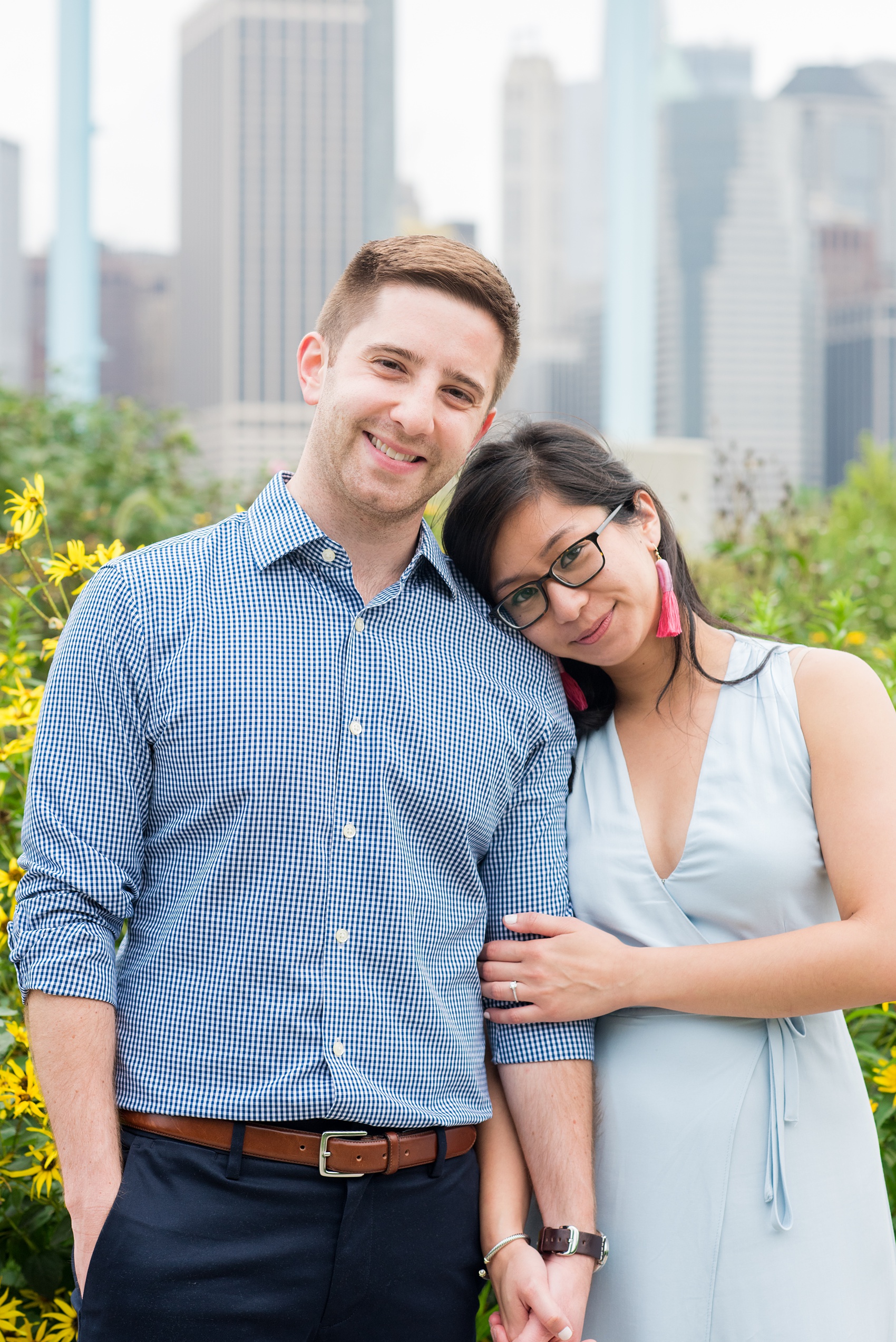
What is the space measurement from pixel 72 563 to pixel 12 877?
0.42 metres

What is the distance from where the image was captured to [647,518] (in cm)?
147

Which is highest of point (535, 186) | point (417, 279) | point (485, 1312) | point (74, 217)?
point (535, 186)

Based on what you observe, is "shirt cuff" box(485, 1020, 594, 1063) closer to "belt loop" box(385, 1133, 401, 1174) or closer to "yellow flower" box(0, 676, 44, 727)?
"belt loop" box(385, 1133, 401, 1174)

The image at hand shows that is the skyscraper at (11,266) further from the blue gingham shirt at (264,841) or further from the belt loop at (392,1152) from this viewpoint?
the belt loop at (392,1152)

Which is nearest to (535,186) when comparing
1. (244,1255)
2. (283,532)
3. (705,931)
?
(283,532)

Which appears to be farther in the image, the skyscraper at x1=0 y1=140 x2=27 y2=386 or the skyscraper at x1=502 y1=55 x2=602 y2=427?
the skyscraper at x1=502 y1=55 x2=602 y2=427

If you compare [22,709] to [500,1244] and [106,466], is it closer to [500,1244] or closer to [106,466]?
[500,1244]

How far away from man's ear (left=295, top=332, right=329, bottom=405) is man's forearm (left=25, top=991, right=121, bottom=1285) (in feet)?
2.33

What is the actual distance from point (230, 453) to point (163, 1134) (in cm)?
489

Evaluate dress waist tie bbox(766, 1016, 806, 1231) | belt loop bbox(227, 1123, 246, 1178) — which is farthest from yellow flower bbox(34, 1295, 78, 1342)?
dress waist tie bbox(766, 1016, 806, 1231)

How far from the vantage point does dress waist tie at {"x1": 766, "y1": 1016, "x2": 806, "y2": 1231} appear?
1263mm

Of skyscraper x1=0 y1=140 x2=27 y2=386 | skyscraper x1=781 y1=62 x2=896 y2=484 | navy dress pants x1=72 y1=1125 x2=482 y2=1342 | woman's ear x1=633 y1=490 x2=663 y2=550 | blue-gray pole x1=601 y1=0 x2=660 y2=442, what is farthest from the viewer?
skyscraper x1=781 y1=62 x2=896 y2=484

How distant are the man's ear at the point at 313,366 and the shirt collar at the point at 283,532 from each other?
0.33ft

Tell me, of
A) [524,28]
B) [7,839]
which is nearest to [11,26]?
[524,28]
